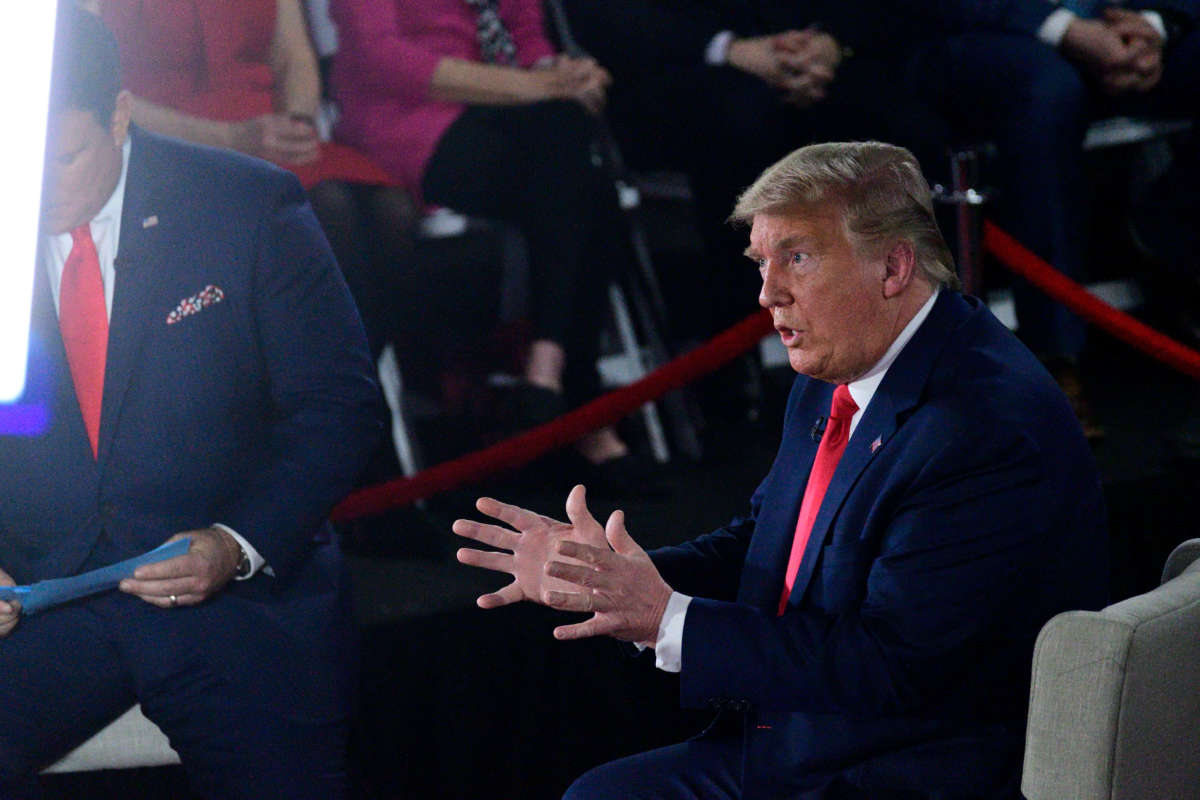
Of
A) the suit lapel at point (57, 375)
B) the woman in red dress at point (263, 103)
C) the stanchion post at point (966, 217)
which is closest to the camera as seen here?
the suit lapel at point (57, 375)

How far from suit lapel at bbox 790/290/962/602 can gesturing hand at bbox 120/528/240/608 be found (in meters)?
0.88

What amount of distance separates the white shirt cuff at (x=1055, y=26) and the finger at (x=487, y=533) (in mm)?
2859

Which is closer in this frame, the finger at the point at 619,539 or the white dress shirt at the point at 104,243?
the finger at the point at 619,539

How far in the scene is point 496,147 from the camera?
3725mm

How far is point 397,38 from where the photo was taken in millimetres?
3723

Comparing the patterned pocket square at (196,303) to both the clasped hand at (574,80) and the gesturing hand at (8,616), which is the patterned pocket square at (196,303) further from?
the clasped hand at (574,80)

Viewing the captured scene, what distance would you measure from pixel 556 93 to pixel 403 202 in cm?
56

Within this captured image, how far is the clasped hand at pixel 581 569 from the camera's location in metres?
1.58

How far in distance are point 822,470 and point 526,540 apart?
39 cm

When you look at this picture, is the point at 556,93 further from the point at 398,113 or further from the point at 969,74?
the point at 969,74

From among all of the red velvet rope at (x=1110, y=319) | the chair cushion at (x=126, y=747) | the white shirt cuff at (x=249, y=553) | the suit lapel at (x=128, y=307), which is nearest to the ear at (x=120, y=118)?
the suit lapel at (x=128, y=307)

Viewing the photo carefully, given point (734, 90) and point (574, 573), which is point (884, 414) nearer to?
point (574, 573)

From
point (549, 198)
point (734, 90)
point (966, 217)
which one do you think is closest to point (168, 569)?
point (549, 198)

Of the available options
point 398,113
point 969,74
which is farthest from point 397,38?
point 969,74
